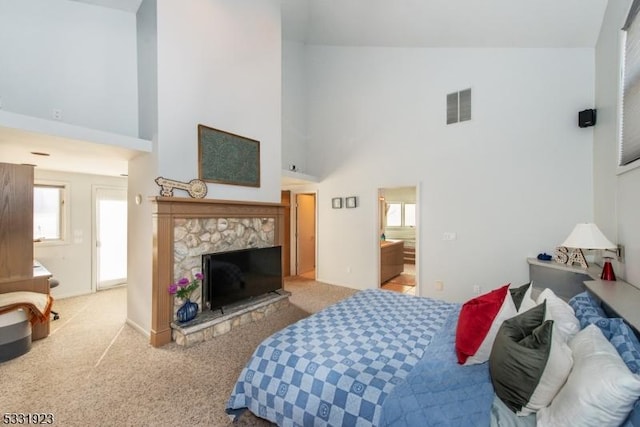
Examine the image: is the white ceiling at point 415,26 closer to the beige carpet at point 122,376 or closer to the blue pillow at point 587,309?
the beige carpet at point 122,376

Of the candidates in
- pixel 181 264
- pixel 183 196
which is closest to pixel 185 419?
pixel 181 264

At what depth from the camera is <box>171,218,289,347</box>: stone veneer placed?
2.93 metres

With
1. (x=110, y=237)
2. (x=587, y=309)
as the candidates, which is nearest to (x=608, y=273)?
(x=587, y=309)

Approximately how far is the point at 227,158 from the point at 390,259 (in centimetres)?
386

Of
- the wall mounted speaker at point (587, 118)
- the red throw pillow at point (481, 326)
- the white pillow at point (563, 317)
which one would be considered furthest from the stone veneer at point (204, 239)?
the wall mounted speaker at point (587, 118)

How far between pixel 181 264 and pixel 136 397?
1.28 m

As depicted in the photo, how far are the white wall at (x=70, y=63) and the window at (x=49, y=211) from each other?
2.23 metres

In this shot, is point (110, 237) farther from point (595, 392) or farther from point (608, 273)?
point (608, 273)

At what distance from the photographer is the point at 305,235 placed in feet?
21.0

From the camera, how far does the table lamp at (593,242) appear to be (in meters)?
2.25

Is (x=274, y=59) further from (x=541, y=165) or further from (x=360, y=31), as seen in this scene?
(x=541, y=165)

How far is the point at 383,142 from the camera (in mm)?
4762

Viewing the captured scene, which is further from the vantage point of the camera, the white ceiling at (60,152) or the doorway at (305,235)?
the doorway at (305,235)

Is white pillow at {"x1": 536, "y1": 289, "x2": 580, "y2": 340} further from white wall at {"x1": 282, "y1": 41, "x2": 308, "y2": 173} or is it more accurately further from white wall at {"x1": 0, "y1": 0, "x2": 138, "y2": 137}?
white wall at {"x1": 282, "y1": 41, "x2": 308, "y2": 173}
